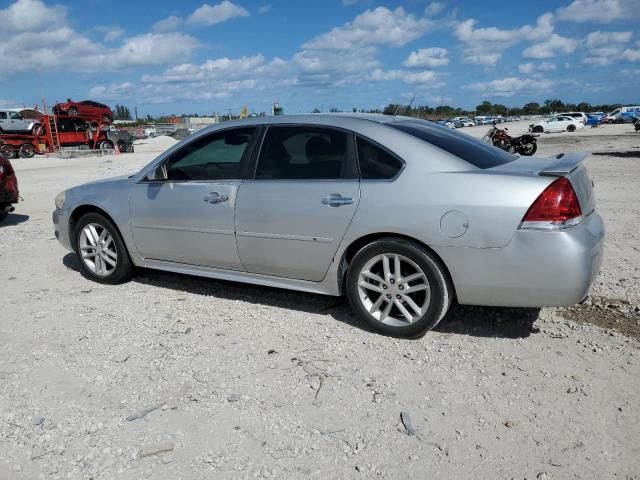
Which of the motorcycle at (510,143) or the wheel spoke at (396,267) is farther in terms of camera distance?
the motorcycle at (510,143)

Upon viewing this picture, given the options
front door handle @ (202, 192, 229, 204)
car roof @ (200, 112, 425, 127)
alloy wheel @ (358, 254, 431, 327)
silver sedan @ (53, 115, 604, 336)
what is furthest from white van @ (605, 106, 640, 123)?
front door handle @ (202, 192, 229, 204)

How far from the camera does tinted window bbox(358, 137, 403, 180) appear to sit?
3.86m

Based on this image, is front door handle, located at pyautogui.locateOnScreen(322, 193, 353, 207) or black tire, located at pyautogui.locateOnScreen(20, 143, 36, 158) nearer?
front door handle, located at pyautogui.locateOnScreen(322, 193, 353, 207)

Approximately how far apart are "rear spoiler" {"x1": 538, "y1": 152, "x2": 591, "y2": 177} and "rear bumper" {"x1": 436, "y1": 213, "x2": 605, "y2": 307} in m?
0.35

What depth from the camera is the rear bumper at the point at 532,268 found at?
3365mm

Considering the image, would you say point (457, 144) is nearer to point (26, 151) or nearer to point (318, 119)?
point (318, 119)

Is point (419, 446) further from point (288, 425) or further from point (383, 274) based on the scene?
point (383, 274)

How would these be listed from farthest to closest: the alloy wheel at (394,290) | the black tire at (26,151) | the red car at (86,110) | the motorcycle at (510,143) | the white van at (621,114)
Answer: the white van at (621,114)
the red car at (86,110)
the black tire at (26,151)
the motorcycle at (510,143)
the alloy wheel at (394,290)

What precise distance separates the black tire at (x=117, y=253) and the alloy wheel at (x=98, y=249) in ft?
0.09

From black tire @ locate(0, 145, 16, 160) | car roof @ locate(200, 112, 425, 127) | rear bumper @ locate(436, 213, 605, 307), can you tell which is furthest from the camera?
black tire @ locate(0, 145, 16, 160)

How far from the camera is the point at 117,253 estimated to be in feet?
17.2

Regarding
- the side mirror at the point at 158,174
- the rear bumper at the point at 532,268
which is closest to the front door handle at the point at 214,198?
the side mirror at the point at 158,174

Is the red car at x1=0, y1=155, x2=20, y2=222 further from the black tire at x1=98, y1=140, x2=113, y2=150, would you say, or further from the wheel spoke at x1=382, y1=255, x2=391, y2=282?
the black tire at x1=98, y1=140, x2=113, y2=150

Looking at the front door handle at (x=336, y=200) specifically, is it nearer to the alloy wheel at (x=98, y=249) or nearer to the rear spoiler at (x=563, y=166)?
the rear spoiler at (x=563, y=166)
